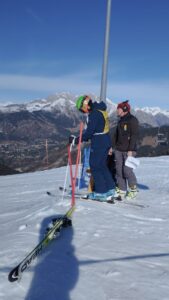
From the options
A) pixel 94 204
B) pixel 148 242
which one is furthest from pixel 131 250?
pixel 94 204

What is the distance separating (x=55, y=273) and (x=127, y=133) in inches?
222

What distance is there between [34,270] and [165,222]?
364 cm

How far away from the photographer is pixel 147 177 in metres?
15.3

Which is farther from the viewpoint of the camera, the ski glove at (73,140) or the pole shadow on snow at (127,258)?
the ski glove at (73,140)

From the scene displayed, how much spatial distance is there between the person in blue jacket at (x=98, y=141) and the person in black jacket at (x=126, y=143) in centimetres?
70

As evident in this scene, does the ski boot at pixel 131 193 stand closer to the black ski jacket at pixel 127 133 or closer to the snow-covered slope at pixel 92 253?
the snow-covered slope at pixel 92 253

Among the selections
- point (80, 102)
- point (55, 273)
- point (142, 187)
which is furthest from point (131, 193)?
point (55, 273)

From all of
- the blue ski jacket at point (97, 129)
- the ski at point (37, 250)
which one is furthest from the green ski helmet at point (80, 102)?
the ski at point (37, 250)

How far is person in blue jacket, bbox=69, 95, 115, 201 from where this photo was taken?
28.2 feet

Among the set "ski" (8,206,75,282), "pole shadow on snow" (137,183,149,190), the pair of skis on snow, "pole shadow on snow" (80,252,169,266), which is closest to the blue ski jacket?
the pair of skis on snow

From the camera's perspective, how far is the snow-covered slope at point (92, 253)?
12.6 ft

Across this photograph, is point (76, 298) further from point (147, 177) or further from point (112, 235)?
point (147, 177)

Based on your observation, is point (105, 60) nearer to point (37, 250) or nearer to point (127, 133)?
point (127, 133)

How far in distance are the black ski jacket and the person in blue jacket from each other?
71 centimetres
